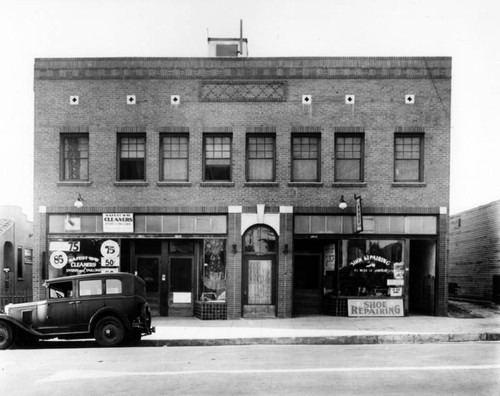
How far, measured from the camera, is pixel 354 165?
815 inches

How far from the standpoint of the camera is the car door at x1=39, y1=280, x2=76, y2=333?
49.3ft

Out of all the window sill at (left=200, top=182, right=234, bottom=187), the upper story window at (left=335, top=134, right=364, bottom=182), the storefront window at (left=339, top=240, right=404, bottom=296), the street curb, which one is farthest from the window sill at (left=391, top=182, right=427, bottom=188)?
the street curb

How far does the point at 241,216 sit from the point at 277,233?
1.38 meters

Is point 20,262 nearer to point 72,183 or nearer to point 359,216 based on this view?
point 72,183

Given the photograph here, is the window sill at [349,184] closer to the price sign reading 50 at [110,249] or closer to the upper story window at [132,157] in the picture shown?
the upper story window at [132,157]

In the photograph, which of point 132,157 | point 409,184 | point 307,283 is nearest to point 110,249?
point 132,157

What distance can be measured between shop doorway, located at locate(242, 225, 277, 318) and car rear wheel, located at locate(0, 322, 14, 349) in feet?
26.4

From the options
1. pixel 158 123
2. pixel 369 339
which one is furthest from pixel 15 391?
pixel 158 123

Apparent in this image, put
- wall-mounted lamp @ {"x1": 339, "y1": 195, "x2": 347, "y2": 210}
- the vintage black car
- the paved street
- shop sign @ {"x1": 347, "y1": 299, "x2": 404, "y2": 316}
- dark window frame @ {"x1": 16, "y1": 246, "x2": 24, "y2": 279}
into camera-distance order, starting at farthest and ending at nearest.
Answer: dark window frame @ {"x1": 16, "y1": 246, "x2": 24, "y2": 279}
shop sign @ {"x1": 347, "y1": 299, "x2": 404, "y2": 316}
wall-mounted lamp @ {"x1": 339, "y1": 195, "x2": 347, "y2": 210}
the vintage black car
the paved street

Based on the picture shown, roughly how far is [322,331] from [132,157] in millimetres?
9079

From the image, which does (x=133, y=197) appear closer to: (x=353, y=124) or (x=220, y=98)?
(x=220, y=98)

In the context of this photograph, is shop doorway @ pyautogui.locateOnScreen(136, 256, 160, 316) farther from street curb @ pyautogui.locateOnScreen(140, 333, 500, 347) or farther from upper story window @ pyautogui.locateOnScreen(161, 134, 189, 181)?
street curb @ pyautogui.locateOnScreen(140, 333, 500, 347)

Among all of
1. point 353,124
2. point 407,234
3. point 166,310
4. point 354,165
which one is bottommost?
point 166,310

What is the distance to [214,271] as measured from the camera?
20.7 metres
